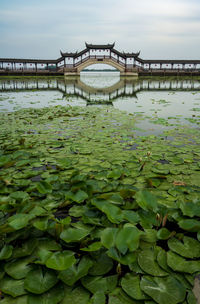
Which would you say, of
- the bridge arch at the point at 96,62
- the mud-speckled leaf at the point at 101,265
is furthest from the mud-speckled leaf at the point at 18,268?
the bridge arch at the point at 96,62

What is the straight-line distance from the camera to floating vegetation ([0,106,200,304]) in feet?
3.18

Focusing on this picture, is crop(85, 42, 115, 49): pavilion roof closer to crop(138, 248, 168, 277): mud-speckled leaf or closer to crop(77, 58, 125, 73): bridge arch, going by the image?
crop(77, 58, 125, 73): bridge arch

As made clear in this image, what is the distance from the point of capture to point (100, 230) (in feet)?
4.42

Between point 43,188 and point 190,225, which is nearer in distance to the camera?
point 190,225

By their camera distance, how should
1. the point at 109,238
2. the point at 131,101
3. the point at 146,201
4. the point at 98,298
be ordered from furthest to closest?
1. the point at 131,101
2. the point at 146,201
3. the point at 109,238
4. the point at 98,298

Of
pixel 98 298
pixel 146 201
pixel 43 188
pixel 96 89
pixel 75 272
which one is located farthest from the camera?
pixel 96 89

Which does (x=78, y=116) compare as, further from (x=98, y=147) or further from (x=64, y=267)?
(x=64, y=267)

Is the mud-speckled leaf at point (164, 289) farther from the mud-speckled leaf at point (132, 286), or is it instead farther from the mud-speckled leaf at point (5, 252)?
the mud-speckled leaf at point (5, 252)

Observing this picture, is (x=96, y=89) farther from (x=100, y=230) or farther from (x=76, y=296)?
(x=76, y=296)

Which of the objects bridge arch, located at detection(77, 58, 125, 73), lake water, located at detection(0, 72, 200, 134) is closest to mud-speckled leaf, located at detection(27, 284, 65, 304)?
lake water, located at detection(0, 72, 200, 134)

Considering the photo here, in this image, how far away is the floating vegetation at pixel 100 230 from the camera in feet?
3.18

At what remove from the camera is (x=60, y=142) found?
3408mm

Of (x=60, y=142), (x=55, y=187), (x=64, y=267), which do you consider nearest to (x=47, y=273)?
(x=64, y=267)

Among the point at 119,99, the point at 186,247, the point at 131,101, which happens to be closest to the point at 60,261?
→ the point at 186,247
